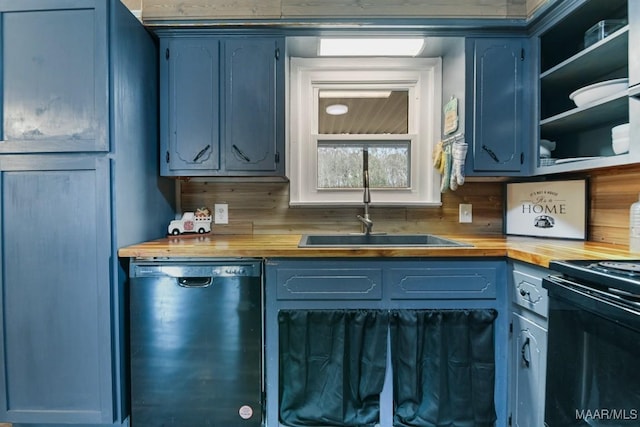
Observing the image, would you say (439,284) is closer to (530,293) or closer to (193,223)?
(530,293)

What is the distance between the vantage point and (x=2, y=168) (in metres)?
1.31

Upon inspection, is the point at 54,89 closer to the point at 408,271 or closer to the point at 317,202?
the point at 317,202

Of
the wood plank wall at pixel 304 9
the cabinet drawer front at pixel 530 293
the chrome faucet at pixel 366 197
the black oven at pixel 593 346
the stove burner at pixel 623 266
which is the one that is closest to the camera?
the black oven at pixel 593 346

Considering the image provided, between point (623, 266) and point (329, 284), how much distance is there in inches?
41.0

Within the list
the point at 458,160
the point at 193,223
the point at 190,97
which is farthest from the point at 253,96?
the point at 458,160

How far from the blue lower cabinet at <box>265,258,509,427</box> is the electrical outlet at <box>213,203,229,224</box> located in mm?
778

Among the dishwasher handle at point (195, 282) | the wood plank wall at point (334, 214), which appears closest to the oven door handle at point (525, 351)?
the wood plank wall at point (334, 214)

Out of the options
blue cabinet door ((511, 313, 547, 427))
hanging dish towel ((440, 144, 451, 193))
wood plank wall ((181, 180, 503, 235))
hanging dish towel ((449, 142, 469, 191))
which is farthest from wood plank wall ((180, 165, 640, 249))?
blue cabinet door ((511, 313, 547, 427))

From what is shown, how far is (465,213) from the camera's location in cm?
201

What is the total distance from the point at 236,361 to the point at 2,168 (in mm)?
1324

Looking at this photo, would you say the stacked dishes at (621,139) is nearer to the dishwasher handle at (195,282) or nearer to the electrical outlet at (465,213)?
the electrical outlet at (465,213)

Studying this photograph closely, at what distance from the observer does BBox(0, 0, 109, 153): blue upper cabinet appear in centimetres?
131

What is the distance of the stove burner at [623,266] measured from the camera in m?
0.94

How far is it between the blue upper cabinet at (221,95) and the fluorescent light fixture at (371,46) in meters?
0.33
